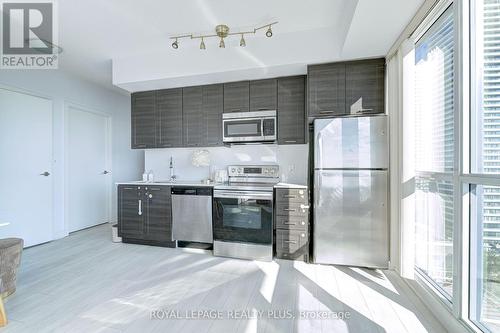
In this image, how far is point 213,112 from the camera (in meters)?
3.48

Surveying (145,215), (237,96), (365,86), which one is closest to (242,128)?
(237,96)

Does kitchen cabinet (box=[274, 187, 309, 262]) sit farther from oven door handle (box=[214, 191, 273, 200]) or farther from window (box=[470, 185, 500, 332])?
window (box=[470, 185, 500, 332])

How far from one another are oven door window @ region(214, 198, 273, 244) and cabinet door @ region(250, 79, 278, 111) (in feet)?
4.43

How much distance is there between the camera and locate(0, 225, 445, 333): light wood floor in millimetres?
1738

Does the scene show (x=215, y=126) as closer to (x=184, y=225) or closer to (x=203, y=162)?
(x=203, y=162)

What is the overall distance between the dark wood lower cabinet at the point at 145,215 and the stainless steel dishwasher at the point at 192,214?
12 centimetres

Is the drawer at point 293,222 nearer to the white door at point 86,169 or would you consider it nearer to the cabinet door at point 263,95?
the cabinet door at point 263,95

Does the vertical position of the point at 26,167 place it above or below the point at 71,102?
below

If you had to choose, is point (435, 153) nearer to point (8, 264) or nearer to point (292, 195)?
point (292, 195)

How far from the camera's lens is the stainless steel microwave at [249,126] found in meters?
3.21

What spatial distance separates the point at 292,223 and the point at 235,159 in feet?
4.58

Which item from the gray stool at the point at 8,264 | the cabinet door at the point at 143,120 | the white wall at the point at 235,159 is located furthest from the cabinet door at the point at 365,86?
the gray stool at the point at 8,264

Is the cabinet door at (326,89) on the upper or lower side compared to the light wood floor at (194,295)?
upper

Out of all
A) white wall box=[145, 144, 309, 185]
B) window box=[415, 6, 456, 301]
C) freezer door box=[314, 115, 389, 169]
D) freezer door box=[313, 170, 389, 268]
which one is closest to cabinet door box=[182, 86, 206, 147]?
white wall box=[145, 144, 309, 185]
